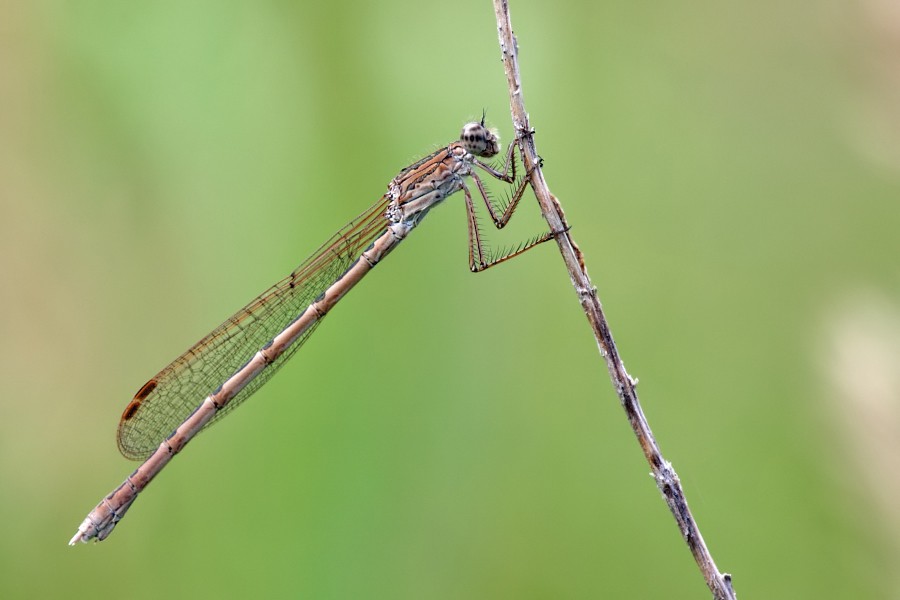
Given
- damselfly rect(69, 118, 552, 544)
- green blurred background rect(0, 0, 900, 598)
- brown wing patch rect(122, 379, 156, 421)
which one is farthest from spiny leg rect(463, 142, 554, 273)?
brown wing patch rect(122, 379, 156, 421)

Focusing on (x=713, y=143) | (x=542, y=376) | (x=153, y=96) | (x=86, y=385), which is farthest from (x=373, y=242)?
(x=713, y=143)

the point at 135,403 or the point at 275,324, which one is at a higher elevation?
→ the point at 275,324

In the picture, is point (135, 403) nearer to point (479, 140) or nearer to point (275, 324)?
point (275, 324)

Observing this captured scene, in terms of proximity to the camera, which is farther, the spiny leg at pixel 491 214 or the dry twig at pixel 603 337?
the spiny leg at pixel 491 214

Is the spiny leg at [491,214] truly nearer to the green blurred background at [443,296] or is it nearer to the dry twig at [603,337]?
the green blurred background at [443,296]

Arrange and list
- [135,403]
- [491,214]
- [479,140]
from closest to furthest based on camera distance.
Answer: [491,214] < [479,140] < [135,403]

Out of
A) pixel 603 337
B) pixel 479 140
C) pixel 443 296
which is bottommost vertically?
pixel 603 337

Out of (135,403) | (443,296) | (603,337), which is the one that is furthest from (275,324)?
(603,337)

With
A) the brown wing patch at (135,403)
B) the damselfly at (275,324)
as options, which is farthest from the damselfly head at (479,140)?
the brown wing patch at (135,403)
